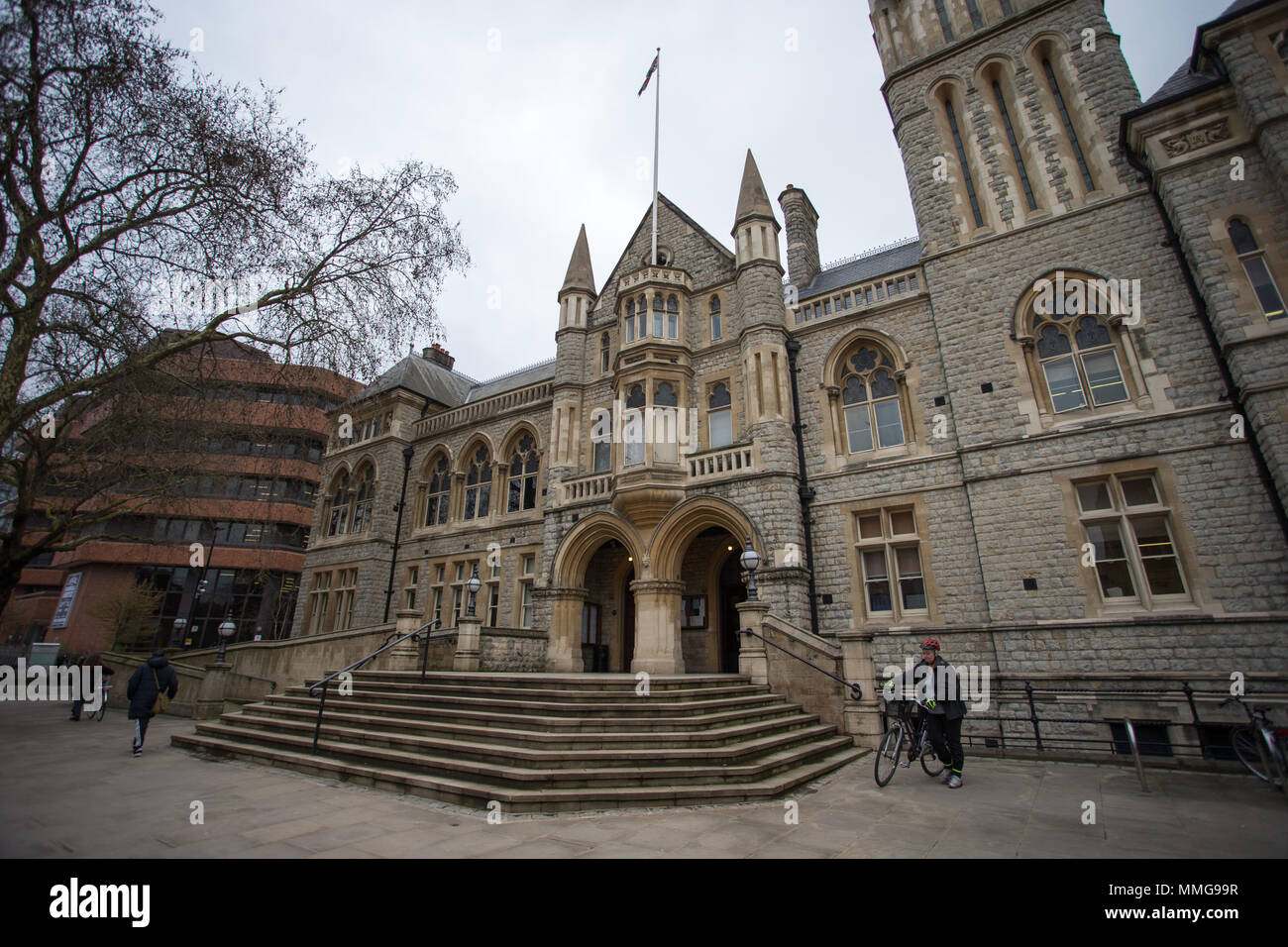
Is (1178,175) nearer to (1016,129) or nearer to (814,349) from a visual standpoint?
(1016,129)

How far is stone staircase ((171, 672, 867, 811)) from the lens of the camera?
6.05 m

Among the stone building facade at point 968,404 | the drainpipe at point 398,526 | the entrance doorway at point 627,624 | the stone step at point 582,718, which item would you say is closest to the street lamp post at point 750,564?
the stone building facade at point 968,404

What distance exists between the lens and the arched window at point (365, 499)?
2192cm

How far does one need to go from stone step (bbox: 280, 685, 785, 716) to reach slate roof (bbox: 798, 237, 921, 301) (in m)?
11.3

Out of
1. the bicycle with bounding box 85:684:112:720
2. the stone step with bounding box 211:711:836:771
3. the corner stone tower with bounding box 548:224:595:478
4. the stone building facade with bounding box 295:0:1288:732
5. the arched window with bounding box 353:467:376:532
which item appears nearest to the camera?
the stone step with bounding box 211:711:836:771

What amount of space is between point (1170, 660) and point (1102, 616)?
3.38ft

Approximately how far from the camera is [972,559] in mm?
11031

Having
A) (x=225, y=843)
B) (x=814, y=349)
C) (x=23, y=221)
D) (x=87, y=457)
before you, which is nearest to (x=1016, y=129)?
(x=814, y=349)

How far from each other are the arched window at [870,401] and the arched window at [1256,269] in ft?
19.4

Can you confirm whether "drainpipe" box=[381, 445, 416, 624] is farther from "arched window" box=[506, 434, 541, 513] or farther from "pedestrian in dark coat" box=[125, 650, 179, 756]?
"pedestrian in dark coat" box=[125, 650, 179, 756]

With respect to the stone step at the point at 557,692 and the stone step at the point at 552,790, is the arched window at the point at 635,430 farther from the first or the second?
the stone step at the point at 552,790

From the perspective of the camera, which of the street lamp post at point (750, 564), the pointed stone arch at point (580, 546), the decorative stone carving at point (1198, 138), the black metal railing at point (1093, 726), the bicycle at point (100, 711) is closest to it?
the black metal railing at point (1093, 726)

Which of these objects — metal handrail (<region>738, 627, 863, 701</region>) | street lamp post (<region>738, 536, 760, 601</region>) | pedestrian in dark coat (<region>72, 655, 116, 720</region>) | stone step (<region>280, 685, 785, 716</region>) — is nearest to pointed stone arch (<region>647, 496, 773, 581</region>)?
street lamp post (<region>738, 536, 760, 601</region>)
